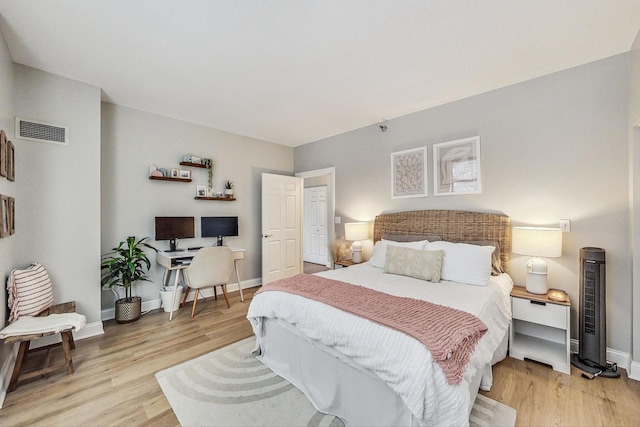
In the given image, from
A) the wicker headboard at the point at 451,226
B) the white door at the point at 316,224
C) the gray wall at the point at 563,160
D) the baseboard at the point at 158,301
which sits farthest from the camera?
the white door at the point at 316,224

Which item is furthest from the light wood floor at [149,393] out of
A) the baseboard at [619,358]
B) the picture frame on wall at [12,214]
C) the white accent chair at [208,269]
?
the picture frame on wall at [12,214]

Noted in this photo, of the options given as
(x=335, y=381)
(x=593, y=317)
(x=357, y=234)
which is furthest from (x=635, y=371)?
(x=357, y=234)

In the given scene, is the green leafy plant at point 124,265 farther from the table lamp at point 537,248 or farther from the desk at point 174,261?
the table lamp at point 537,248

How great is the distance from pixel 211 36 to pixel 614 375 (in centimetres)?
403

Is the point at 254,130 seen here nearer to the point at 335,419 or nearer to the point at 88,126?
the point at 88,126

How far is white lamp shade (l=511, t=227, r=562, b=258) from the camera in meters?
2.24

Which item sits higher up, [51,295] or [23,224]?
[23,224]

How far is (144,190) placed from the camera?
3500mm

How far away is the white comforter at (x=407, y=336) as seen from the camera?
1.24 m

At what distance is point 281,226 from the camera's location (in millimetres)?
4742

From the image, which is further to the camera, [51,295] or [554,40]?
[51,295]

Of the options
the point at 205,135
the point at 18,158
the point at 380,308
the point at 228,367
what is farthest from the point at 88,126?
the point at 380,308

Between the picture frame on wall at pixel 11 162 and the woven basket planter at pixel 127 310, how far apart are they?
63.5 inches

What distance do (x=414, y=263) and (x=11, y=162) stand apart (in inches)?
142
